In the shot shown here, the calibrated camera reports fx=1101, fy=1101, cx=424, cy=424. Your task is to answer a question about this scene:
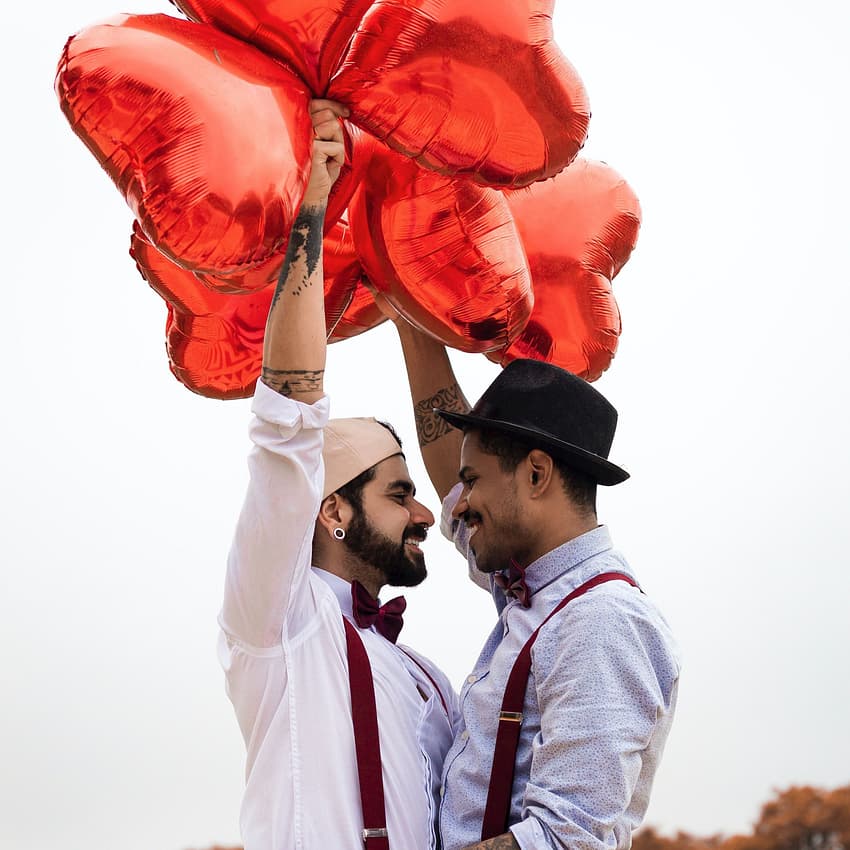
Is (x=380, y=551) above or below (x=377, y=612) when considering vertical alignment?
above

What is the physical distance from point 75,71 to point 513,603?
1.12m

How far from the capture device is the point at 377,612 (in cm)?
215

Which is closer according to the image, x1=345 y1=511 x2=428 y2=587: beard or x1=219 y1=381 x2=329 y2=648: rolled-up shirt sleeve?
x1=219 y1=381 x2=329 y2=648: rolled-up shirt sleeve

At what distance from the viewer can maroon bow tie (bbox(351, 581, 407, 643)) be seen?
2.11 metres

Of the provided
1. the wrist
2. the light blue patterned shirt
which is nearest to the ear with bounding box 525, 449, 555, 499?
the light blue patterned shirt

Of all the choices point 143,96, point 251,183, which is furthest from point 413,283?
point 143,96

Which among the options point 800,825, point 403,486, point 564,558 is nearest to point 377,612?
point 403,486

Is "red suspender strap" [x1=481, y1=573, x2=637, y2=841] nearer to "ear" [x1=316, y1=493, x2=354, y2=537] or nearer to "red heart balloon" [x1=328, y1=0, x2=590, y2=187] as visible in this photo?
"ear" [x1=316, y1=493, x2=354, y2=537]

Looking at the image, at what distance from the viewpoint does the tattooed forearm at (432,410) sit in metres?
2.41

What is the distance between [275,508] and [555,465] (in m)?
0.50

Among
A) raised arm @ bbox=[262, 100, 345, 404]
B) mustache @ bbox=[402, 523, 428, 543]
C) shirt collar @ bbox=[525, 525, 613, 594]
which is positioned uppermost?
raised arm @ bbox=[262, 100, 345, 404]

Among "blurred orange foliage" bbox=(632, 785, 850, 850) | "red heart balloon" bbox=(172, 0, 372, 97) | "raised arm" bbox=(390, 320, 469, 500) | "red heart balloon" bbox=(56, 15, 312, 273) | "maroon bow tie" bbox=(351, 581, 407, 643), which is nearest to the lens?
"red heart balloon" bbox=(56, 15, 312, 273)

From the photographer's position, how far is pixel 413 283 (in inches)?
75.4

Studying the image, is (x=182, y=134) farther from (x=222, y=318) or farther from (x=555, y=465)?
(x=555, y=465)
